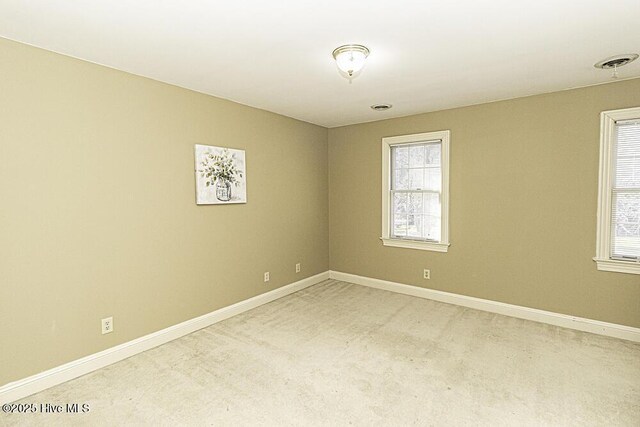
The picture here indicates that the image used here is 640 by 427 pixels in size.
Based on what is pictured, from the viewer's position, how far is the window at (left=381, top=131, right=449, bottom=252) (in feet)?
13.6

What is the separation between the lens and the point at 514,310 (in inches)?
146

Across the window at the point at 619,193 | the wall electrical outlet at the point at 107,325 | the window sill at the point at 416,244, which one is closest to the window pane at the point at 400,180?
the window sill at the point at 416,244

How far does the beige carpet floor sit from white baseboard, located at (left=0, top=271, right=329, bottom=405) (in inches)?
2.8

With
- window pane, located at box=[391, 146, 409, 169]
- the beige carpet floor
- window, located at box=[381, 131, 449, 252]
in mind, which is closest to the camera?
the beige carpet floor

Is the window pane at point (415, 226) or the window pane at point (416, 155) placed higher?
the window pane at point (416, 155)

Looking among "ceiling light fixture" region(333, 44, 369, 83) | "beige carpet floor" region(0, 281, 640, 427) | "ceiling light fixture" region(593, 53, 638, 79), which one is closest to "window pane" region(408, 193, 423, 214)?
"beige carpet floor" region(0, 281, 640, 427)

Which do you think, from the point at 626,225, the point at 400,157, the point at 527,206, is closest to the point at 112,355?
the point at 400,157

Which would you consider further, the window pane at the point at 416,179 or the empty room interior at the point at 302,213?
the window pane at the point at 416,179

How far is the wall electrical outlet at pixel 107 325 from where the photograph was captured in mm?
2695

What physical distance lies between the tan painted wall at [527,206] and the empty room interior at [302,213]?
0.07 ft

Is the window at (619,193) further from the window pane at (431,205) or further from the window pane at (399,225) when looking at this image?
the window pane at (399,225)

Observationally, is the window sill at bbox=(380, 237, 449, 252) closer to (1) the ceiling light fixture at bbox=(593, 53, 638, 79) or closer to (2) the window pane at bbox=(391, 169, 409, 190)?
(2) the window pane at bbox=(391, 169, 409, 190)

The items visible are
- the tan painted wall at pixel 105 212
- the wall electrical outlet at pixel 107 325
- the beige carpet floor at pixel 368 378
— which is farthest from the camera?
the wall electrical outlet at pixel 107 325

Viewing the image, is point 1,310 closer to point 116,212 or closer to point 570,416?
point 116,212
